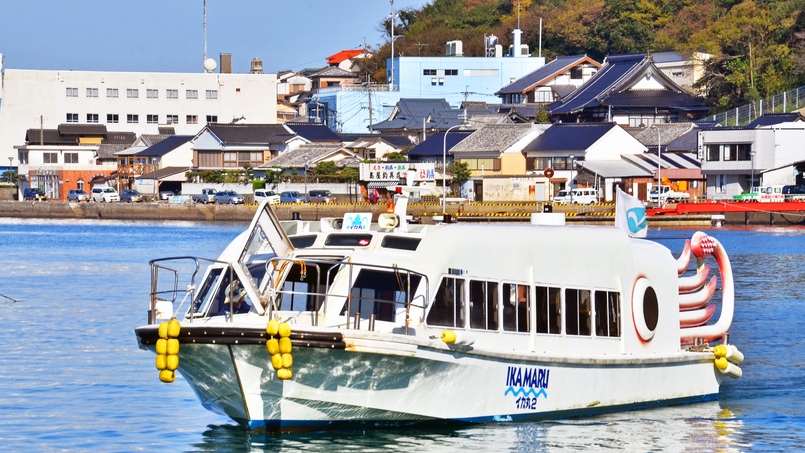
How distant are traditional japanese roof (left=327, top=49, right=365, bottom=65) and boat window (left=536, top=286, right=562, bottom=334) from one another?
13360cm

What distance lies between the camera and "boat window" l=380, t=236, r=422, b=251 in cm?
1391

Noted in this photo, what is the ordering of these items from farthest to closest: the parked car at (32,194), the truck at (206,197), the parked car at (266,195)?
1. the parked car at (32,194)
2. the truck at (206,197)
3. the parked car at (266,195)

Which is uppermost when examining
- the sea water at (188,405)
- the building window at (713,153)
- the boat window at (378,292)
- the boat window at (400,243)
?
the building window at (713,153)

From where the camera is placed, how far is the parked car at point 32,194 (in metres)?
91.1

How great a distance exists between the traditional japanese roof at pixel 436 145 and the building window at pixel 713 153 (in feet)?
67.4

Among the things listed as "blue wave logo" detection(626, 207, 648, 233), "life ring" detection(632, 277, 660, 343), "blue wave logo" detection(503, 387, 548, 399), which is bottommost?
"blue wave logo" detection(503, 387, 548, 399)

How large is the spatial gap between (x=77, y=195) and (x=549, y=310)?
79.0m

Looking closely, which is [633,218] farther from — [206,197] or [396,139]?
A: [396,139]

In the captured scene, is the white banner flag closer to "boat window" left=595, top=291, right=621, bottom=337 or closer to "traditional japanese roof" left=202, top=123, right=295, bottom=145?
"boat window" left=595, top=291, right=621, bottom=337

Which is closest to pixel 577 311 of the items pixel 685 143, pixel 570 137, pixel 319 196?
pixel 319 196

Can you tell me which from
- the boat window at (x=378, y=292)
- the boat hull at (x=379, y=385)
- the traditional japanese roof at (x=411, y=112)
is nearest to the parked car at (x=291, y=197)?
the traditional japanese roof at (x=411, y=112)

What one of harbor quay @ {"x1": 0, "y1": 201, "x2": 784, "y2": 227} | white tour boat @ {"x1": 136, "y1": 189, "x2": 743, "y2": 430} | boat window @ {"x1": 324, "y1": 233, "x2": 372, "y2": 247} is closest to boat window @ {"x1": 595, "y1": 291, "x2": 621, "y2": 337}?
white tour boat @ {"x1": 136, "y1": 189, "x2": 743, "y2": 430}

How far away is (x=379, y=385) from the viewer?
42.3 ft

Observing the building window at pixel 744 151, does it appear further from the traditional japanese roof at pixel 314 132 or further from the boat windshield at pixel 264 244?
the boat windshield at pixel 264 244
